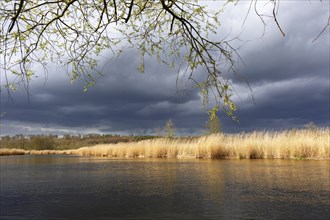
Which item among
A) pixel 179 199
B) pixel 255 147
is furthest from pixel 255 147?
pixel 179 199

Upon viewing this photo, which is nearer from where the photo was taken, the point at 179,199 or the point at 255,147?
the point at 179,199

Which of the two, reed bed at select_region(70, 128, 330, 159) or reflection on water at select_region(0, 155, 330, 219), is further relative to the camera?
reed bed at select_region(70, 128, 330, 159)

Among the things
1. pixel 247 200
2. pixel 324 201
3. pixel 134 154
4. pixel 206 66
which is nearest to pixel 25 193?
pixel 247 200

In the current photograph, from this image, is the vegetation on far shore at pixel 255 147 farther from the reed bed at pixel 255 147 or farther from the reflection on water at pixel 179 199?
the reflection on water at pixel 179 199

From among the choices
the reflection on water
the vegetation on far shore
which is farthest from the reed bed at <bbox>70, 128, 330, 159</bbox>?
the reflection on water

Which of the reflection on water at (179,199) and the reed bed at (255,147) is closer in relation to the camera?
the reflection on water at (179,199)

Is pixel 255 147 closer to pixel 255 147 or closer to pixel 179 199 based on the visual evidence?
pixel 255 147

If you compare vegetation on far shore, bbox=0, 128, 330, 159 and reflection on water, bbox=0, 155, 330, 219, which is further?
vegetation on far shore, bbox=0, 128, 330, 159

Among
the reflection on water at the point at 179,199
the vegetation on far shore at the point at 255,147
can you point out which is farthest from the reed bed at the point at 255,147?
the reflection on water at the point at 179,199

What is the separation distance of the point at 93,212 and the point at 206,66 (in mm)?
2282

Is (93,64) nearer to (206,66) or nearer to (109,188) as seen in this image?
(206,66)

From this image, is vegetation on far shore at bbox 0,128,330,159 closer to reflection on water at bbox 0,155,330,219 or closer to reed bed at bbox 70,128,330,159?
reed bed at bbox 70,128,330,159

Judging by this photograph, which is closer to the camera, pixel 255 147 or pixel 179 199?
pixel 179 199

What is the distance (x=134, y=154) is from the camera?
714 inches
